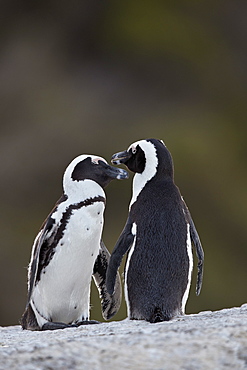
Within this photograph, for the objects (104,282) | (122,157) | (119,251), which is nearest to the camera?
(119,251)

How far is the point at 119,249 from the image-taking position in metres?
2.48

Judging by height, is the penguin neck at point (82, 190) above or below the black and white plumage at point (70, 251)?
above

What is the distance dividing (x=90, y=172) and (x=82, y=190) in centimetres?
9

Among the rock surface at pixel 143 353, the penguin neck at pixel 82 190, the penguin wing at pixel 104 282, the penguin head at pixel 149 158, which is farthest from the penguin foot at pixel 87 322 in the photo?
the rock surface at pixel 143 353

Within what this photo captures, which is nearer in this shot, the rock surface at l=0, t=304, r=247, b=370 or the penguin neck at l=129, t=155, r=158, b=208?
the rock surface at l=0, t=304, r=247, b=370

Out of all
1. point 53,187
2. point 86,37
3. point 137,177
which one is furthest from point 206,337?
point 86,37

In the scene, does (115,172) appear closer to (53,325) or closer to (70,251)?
(70,251)

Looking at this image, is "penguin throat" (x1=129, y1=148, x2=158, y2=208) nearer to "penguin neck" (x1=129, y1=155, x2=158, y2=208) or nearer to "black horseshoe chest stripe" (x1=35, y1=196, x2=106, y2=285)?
"penguin neck" (x1=129, y1=155, x2=158, y2=208)

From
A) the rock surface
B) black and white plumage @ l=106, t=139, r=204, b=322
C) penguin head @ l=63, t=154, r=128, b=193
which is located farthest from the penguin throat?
the rock surface

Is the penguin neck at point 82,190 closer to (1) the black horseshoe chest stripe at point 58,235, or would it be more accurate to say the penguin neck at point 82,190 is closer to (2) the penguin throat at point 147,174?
(1) the black horseshoe chest stripe at point 58,235

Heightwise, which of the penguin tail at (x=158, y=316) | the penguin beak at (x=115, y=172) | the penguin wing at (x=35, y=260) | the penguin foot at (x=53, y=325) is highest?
the penguin beak at (x=115, y=172)

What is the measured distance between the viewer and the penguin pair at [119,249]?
94.9 inches

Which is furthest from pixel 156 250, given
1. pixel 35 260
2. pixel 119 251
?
pixel 35 260

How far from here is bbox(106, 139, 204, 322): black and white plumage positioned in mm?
2398
